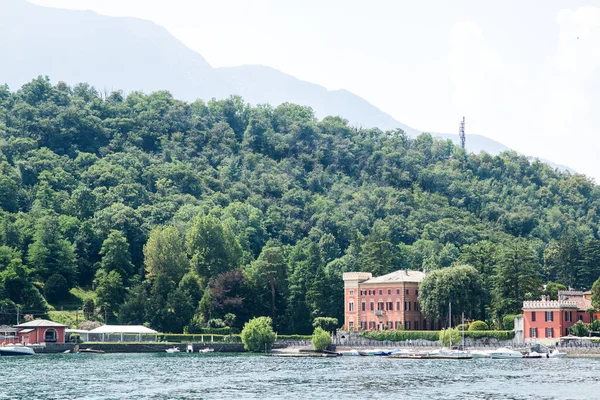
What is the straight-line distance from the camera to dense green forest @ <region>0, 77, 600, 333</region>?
125625mm

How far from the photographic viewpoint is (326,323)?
12412 cm

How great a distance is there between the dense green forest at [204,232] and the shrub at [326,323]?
315 centimetres

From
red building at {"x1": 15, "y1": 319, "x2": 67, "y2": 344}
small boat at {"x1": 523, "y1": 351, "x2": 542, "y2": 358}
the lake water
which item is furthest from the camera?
red building at {"x1": 15, "y1": 319, "x2": 67, "y2": 344}

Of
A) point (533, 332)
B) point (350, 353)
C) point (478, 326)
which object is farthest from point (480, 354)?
point (350, 353)

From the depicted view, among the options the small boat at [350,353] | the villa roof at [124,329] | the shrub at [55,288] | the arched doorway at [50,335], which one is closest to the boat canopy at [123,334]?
the villa roof at [124,329]

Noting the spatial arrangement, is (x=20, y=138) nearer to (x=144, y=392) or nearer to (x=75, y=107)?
(x=75, y=107)

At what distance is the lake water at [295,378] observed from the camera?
61844 millimetres

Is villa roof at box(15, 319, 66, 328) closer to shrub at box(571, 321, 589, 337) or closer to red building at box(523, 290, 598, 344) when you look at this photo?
red building at box(523, 290, 598, 344)

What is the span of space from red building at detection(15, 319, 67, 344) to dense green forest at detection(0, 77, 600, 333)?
6.17 meters

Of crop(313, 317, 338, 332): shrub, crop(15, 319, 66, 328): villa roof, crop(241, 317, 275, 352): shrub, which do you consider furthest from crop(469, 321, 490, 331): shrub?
crop(15, 319, 66, 328): villa roof

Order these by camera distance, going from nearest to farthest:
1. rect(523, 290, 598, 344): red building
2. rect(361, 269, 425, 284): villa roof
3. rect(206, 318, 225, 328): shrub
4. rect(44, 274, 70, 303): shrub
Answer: rect(523, 290, 598, 344): red building, rect(206, 318, 225, 328): shrub, rect(361, 269, 425, 284): villa roof, rect(44, 274, 70, 303): shrub

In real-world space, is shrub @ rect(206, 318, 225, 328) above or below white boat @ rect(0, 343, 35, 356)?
above

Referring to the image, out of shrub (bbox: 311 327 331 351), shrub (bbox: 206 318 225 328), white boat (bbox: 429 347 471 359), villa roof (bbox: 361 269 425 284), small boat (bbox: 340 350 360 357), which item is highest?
villa roof (bbox: 361 269 425 284)

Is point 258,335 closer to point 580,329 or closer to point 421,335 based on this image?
point 421,335
